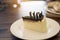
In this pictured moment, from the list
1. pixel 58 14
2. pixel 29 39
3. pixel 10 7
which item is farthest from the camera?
pixel 10 7

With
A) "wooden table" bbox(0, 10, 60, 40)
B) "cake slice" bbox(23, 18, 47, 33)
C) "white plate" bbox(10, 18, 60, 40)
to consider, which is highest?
"cake slice" bbox(23, 18, 47, 33)

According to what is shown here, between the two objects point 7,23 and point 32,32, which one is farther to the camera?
point 7,23

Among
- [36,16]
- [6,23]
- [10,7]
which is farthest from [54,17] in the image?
[10,7]

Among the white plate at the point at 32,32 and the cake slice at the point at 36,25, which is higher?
the cake slice at the point at 36,25

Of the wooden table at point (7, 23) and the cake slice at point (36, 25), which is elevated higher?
the cake slice at point (36, 25)

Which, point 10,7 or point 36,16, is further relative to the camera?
point 10,7

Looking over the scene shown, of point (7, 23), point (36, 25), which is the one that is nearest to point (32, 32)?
point (36, 25)

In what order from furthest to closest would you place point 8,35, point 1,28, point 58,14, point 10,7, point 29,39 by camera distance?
point 10,7 < point 58,14 < point 1,28 < point 8,35 < point 29,39

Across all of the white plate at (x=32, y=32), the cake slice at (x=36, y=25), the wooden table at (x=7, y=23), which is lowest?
the wooden table at (x=7, y=23)

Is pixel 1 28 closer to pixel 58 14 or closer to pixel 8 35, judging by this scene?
pixel 8 35

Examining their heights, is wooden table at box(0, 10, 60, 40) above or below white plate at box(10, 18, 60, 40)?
below

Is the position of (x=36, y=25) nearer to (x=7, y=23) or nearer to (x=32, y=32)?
(x=32, y=32)
